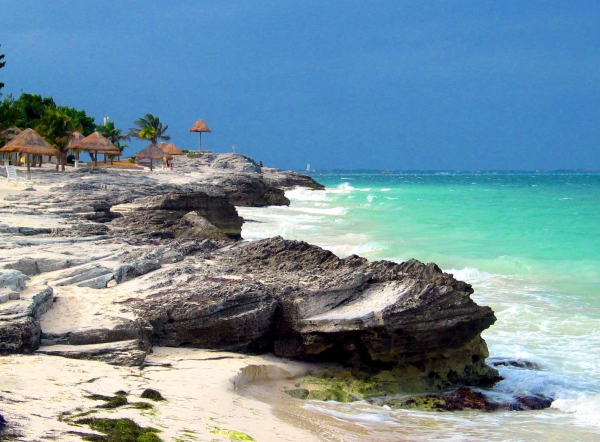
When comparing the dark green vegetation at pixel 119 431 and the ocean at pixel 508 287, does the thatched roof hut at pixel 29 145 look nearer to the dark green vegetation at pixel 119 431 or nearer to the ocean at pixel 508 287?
the ocean at pixel 508 287

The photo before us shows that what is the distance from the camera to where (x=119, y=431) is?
532 cm

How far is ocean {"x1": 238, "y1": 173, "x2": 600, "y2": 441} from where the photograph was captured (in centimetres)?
754

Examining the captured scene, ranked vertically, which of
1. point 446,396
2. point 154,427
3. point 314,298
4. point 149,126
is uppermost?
point 149,126

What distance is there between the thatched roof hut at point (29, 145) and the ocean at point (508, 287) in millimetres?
9610

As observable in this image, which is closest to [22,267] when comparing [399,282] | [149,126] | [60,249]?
[60,249]

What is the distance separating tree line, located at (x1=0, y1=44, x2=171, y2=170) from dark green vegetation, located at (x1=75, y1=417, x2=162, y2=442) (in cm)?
3127

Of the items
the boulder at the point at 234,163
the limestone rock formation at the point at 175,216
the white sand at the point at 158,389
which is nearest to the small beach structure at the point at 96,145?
the limestone rock formation at the point at 175,216

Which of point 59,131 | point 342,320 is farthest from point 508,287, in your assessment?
point 59,131

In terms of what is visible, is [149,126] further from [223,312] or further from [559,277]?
[223,312]

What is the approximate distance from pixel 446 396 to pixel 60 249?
6.42 m

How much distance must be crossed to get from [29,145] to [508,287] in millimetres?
21912

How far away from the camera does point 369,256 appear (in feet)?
66.0

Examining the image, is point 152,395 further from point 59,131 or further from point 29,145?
point 59,131

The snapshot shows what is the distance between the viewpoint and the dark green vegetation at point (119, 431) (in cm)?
511
